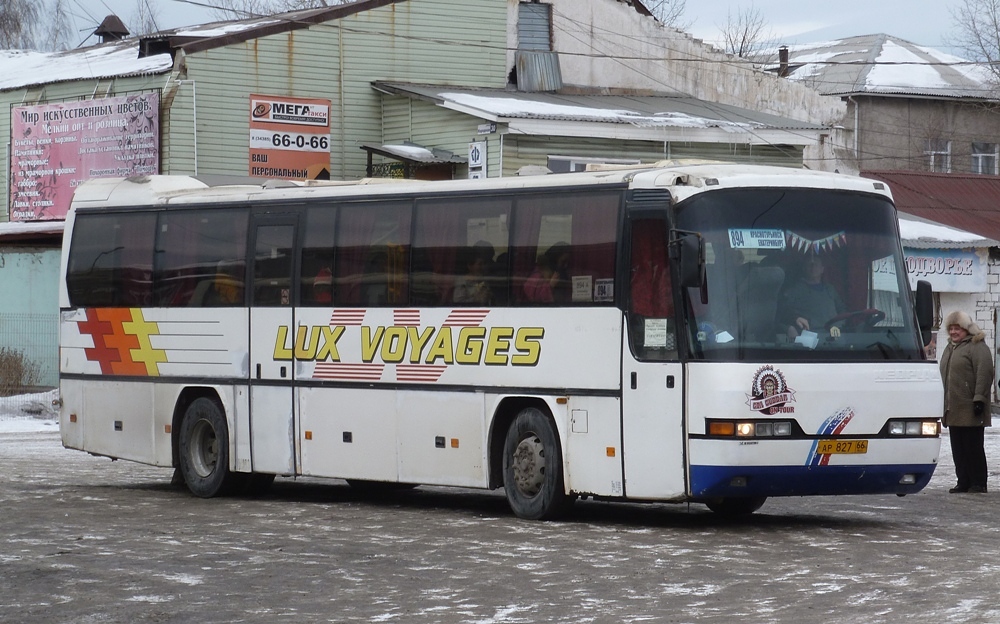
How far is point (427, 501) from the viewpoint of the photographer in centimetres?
1675

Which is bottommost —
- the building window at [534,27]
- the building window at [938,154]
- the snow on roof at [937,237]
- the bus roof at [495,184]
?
the bus roof at [495,184]

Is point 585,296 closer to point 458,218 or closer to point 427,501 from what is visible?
point 458,218

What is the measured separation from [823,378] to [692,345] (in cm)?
100

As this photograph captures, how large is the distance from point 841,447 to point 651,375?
150 centimetres

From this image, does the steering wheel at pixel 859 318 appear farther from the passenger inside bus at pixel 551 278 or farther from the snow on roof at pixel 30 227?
the snow on roof at pixel 30 227

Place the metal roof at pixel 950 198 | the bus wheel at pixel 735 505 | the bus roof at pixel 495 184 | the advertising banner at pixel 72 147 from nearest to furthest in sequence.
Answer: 1. the bus roof at pixel 495 184
2. the bus wheel at pixel 735 505
3. the advertising banner at pixel 72 147
4. the metal roof at pixel 950 198

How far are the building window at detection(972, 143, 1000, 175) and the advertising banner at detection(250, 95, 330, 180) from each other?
2637 centimetres

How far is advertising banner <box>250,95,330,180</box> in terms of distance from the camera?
35.4 metres

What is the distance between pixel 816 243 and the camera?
529 inches

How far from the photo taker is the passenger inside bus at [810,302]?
516 inches

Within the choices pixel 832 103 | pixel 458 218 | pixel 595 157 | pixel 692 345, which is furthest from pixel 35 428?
pixel 832 103

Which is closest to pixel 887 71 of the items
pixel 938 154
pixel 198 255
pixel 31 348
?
pixel 938 154

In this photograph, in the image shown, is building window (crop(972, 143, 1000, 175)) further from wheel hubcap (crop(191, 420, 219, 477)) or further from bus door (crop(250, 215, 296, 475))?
bus door (crop(250, 215, 296, 475))

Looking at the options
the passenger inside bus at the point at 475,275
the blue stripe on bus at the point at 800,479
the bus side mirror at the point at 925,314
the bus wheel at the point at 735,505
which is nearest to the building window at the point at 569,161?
the passenger inside bus at the point at 475,275
